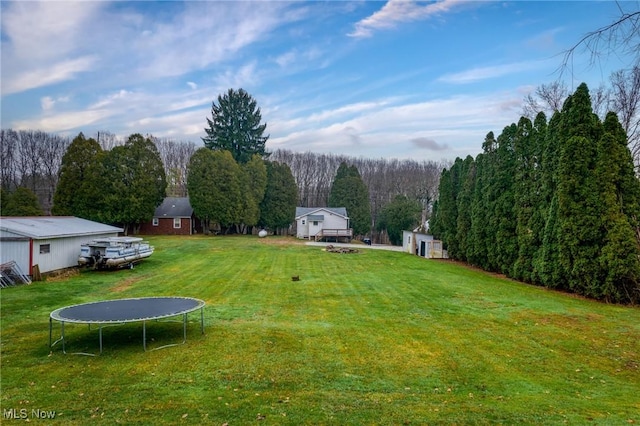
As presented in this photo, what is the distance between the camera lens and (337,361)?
23.2 feet

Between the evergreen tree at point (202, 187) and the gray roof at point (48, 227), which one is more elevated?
the evergreen tree at point (202, 187)

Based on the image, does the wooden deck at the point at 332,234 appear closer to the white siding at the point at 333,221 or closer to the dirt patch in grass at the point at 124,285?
the white siding at the point at 333,221

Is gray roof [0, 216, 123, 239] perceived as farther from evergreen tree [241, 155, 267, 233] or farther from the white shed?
evergreen tree [241, 155, 267, 233]

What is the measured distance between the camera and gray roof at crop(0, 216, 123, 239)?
15.3 metres

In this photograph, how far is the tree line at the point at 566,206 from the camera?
1280 centimetres

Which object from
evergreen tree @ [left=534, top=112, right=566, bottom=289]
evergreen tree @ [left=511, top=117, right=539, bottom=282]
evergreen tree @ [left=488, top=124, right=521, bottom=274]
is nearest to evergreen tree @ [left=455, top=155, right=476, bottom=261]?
evergreen tree @ [left=488, top=124, right=521, bottom=274]

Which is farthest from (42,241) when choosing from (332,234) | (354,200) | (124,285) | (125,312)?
(354,200)

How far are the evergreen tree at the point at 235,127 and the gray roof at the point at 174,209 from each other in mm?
9228

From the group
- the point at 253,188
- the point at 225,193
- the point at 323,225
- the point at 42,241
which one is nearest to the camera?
the point at 42,241

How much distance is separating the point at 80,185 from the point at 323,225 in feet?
71.5

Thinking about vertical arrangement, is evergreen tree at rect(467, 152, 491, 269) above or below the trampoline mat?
above

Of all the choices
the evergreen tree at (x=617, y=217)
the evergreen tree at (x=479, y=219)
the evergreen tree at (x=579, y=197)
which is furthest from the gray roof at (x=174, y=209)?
the evergreen tree at (x=617, y=217)

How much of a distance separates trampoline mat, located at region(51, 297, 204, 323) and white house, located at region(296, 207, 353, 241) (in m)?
27.8

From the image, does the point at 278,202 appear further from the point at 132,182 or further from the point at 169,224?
the point at 132,182
